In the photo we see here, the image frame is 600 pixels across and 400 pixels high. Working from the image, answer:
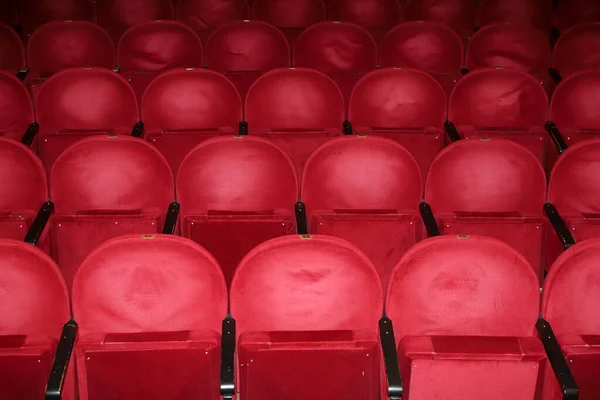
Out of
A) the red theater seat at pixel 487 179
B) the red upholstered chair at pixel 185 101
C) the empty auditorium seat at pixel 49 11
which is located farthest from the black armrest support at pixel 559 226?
the empty auditorium seat at pixel 49 11

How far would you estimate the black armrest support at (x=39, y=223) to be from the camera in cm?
152

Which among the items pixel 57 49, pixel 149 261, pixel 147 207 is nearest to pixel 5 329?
Result: pixel 149 261

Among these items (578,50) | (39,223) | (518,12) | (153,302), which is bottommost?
(153,302)

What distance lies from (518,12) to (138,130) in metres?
1.69

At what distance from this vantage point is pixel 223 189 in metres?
1.68

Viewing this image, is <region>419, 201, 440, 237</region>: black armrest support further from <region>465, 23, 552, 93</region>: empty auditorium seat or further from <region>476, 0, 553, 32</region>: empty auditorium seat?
<region>476, 0, 553, 32</region>: empty auditorium seat

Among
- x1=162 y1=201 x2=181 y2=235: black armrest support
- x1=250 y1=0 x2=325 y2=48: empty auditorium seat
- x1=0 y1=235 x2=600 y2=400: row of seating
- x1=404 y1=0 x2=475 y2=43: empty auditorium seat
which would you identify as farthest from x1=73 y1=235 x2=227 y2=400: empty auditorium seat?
x1=404 y1=0 x2=475 y2=43: empty auditorium seat

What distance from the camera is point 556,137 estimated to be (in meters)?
2.00

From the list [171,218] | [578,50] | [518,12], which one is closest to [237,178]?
[171,218]

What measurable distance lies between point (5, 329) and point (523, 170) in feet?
3.95

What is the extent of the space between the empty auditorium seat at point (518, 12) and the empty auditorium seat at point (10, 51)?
5.93 feet

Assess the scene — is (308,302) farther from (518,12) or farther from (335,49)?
(518,12)

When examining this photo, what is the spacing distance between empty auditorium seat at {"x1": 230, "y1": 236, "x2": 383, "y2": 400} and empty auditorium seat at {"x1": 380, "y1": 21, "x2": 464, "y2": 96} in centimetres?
130

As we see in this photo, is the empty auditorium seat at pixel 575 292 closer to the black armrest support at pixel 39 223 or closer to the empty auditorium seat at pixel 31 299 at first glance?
the empty auditorium seat at pixel 31 299
